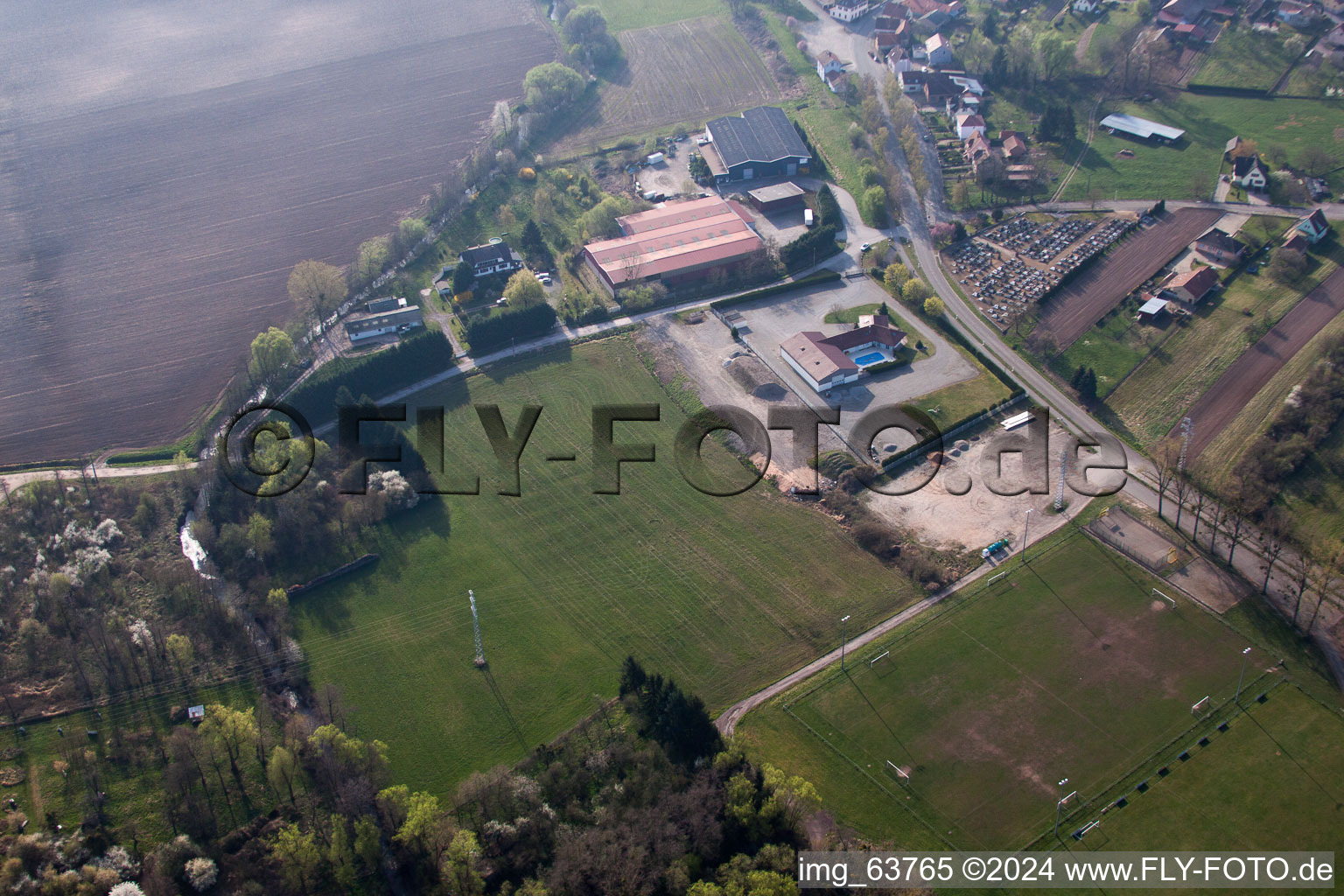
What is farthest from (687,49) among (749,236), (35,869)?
(35,869)

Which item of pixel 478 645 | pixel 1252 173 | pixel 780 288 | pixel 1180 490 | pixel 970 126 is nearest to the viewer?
pixel 478 645

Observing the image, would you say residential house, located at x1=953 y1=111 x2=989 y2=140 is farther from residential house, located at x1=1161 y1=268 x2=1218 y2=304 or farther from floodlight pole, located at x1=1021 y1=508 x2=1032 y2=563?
floodlight pole, located at x1=1021 y1=508 x2=1032 y2=563

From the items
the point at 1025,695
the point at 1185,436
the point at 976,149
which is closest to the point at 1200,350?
the point at 1185,436

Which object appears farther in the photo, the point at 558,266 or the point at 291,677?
the point at 558,266

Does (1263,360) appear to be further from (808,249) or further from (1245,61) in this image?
(1245,61)

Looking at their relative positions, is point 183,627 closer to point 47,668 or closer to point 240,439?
point 47,668

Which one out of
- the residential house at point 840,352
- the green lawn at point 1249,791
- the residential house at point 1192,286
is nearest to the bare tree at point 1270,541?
the green lawn at point 1249,791
